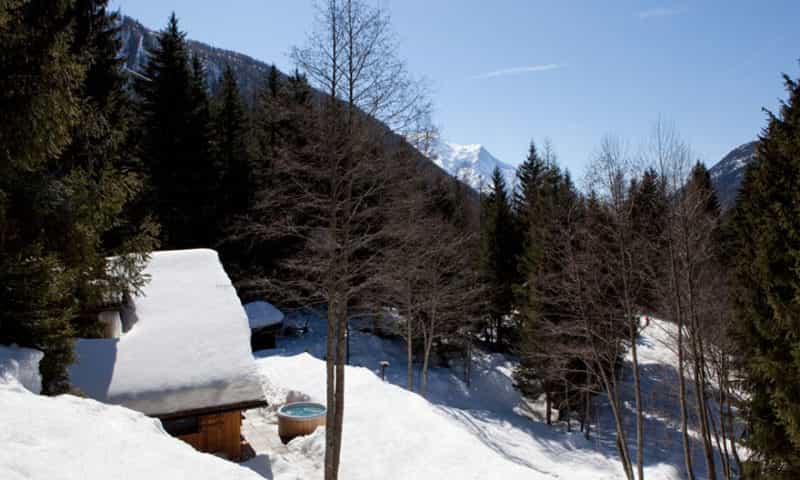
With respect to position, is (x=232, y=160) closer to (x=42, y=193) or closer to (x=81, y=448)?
(x=42, y=193)

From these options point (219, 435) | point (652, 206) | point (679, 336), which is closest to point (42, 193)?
point (219, 435)

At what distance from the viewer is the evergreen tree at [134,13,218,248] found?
23.7 meters

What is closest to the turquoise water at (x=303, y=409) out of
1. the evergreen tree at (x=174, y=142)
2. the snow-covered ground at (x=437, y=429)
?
the snow-covered ground at (x=437, y=429)

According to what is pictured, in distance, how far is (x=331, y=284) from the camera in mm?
8820

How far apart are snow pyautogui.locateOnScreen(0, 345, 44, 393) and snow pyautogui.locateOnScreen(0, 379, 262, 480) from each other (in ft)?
1.28

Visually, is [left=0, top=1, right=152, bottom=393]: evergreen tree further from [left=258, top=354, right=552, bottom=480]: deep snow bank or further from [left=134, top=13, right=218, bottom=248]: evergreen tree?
[left=134, top=13, right=218, bottom=248]: evergreen tree

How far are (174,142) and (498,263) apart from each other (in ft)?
63.7

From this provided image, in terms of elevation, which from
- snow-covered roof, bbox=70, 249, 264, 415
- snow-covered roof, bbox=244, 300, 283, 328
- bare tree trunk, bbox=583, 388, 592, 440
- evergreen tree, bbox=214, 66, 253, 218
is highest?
evergreen tree, bbox=214, 66, 253, 218

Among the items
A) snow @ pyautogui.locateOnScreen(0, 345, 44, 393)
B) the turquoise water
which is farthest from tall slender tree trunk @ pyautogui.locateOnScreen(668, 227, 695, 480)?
snow @ pyautogui.locateOnScreen(0, 345, 44, 393)

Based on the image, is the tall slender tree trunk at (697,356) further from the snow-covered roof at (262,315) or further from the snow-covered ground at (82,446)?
the snow-covered roof at (262,315)

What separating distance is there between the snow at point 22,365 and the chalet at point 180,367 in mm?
2833

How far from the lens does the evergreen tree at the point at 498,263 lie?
28688 millimetres

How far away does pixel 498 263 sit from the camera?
2928 centimetres

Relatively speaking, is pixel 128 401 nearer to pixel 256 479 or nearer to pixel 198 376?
pixel 198 376
